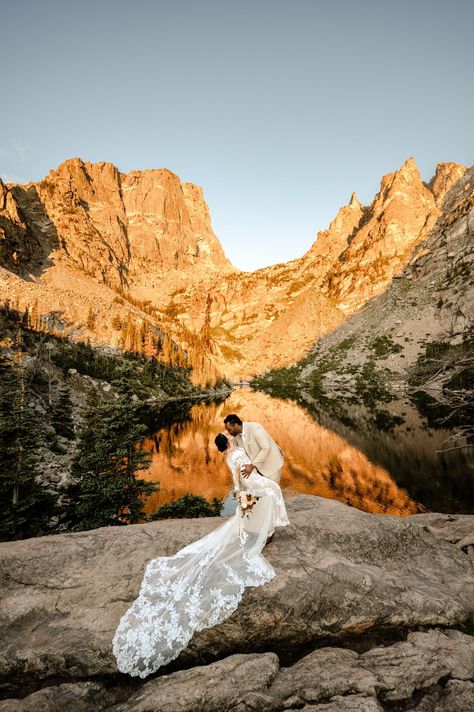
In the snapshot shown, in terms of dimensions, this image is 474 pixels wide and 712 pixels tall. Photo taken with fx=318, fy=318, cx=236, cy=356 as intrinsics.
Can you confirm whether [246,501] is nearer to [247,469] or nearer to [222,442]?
[247,469]

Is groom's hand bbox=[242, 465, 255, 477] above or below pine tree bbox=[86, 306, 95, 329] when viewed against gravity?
below

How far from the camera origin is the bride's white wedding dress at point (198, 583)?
5648 millimetres

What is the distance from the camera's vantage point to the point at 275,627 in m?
6.08

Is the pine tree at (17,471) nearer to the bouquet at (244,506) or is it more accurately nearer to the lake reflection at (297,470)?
the lake reflection at (297,470)

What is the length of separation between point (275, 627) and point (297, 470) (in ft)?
100

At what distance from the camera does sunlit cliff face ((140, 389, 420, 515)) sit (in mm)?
27297

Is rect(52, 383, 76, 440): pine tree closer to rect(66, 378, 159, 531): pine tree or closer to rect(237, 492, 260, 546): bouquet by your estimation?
rect(66, 378, 159, 531): pine tree

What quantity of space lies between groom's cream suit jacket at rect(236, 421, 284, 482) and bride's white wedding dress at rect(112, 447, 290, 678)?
0.20m

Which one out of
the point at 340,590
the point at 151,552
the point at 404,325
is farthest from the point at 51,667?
the point at 404,325

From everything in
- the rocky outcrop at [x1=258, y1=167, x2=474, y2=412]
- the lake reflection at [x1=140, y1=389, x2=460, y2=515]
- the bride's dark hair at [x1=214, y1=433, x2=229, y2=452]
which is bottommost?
the lake reflection at [x1=140, y1=389, x2=460, y2=515]

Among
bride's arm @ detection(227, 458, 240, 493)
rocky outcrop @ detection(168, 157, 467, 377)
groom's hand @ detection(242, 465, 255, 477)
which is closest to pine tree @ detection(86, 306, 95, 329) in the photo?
rocky outcrop @ detection(168, 157, 467, 377)

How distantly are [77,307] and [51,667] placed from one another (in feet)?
482

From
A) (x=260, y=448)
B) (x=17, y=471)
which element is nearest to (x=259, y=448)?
(x=260, y=448)

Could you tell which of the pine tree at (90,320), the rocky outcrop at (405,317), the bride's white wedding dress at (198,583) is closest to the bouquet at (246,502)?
the bride's white wedding dress at (198,583)
